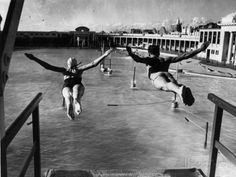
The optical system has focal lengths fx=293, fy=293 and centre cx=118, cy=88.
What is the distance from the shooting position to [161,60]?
Result: 30.6 ft

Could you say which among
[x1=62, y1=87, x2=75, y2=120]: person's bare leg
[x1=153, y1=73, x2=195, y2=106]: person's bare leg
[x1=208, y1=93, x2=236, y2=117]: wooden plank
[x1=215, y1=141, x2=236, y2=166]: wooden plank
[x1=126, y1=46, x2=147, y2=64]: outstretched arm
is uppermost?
[x1=126, y1=46, x2=147, y2=64]: outstretched arm

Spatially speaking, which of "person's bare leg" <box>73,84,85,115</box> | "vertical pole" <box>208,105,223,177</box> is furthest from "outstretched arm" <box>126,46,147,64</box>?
"vertical pole" <box>208,105,223,177</box>

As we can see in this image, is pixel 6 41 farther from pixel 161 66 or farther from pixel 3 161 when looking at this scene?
pixel 161 66

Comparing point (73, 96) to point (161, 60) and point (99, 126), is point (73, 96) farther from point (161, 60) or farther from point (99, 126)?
point (99, 126)

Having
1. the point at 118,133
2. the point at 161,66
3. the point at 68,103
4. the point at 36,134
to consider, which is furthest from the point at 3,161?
the point at 118,133

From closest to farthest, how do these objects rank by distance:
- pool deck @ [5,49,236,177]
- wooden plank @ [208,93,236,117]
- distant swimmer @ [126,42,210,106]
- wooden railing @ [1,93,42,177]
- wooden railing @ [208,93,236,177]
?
wooden railing @ [1,93,42,177]
wooden plank @ [208,93,236,117]
wooden railing @ [208,93,236,177]
distant swimmer @ [126,42,210,106]
pool deck @ [5,49,236,177]

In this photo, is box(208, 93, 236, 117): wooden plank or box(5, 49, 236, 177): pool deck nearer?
box(208, 93, 236, 117): wooden plank

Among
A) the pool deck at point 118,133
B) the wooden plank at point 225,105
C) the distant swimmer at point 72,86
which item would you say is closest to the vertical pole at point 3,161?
the wooden plank at point 225,105

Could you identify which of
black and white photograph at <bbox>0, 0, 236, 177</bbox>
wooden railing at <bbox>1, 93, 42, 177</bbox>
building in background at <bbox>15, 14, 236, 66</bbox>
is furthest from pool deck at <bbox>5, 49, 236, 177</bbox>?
building in background at <bbox>15, 14, 236, 66</bbox>

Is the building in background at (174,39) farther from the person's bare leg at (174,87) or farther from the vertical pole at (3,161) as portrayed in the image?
the vertical pole at (3,161)

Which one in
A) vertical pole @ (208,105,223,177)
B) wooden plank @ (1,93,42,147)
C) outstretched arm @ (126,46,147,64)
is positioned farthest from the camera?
outstretched arm @ (126,46,147,64)

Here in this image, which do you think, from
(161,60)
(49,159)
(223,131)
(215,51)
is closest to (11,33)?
(161,60)

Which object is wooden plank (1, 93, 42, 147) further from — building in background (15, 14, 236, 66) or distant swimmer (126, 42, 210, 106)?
building in background (15, 14, 236, 66)

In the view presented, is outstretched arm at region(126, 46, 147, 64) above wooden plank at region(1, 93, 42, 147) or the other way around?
above
